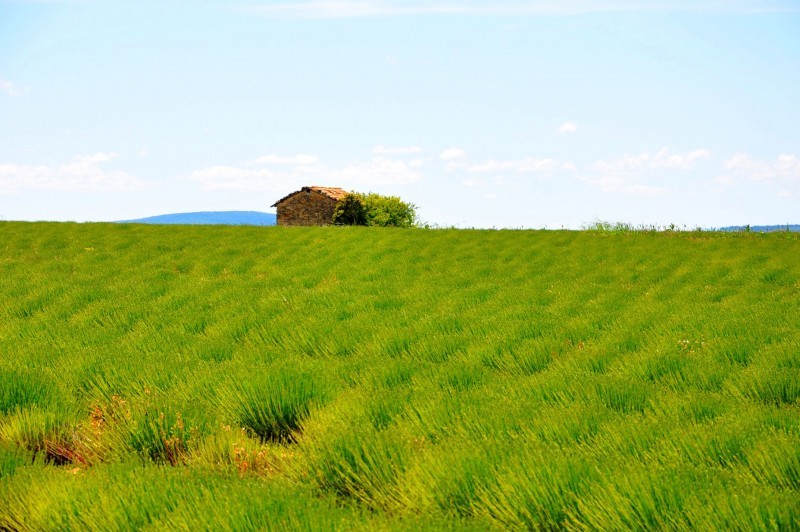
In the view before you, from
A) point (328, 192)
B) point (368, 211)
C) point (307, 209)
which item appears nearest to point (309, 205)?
point (307, 209)

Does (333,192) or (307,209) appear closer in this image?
(307,209)

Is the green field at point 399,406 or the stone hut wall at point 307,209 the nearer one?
the green field at point 399,406

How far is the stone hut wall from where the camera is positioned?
53766mm

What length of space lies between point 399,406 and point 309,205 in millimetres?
50255

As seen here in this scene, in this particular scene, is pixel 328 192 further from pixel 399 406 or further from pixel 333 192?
pixel 399 406

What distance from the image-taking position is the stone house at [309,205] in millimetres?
53688

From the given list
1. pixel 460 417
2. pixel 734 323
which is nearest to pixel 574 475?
pixel 460 417

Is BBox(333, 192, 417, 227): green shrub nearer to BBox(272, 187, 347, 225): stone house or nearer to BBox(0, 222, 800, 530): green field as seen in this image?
BBox(272, 187, 347, 225): stone house

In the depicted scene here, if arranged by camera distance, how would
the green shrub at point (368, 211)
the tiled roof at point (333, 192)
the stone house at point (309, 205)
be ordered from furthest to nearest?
the stone house at point (309, 205)
the tiled roof at point (333, 192)
the green shrub at point (368, 211)

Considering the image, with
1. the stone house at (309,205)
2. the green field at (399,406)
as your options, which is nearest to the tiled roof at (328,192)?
the stone house at (309,205)

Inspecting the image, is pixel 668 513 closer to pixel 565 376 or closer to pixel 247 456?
pixel 247 456

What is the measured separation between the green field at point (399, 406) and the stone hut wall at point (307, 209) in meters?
39.6

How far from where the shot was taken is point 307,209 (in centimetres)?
5509

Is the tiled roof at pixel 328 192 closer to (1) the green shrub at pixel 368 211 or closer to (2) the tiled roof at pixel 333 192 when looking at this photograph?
(2) the tiled roof at pixel 333 192
